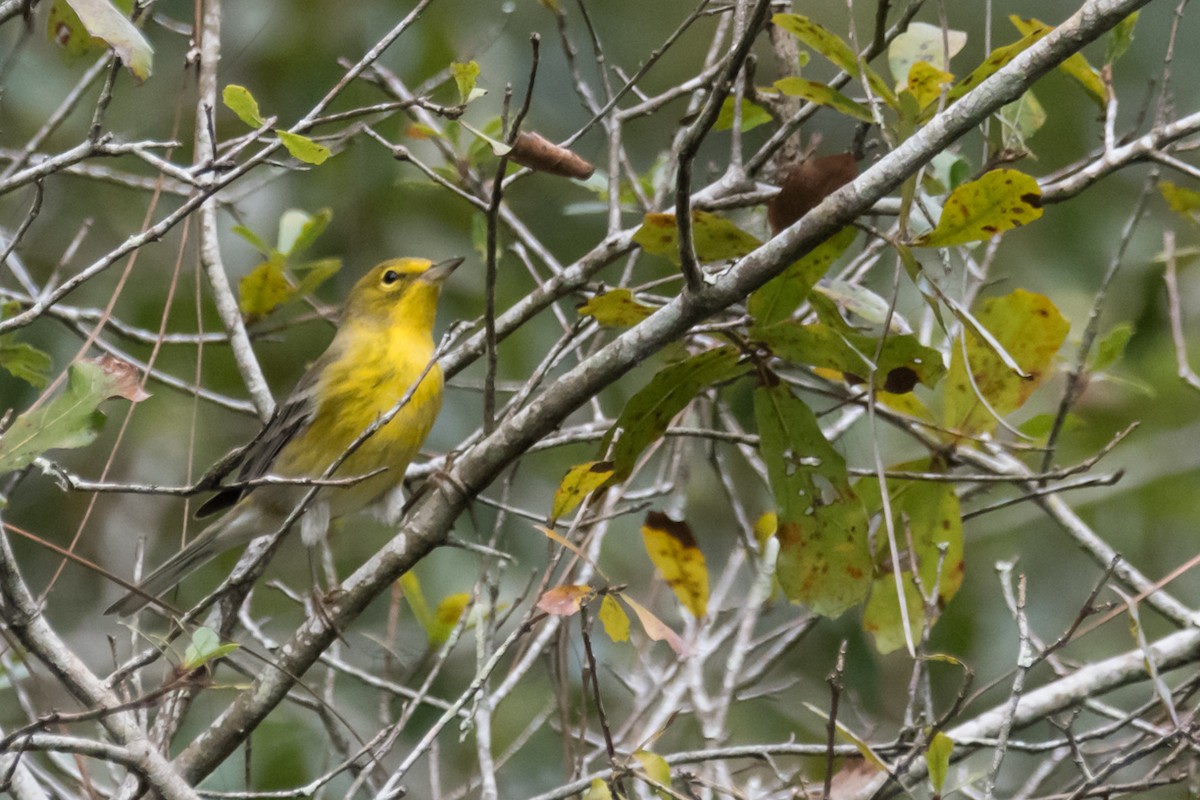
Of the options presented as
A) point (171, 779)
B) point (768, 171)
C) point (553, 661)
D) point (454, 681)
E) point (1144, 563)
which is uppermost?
point (768, 171)

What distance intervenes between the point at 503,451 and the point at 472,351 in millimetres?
1250

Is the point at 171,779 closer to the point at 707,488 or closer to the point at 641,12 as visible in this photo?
the point at 707,488

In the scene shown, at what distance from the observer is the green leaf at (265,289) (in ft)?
16.1

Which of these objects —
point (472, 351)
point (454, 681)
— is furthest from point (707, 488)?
point (472, 351)

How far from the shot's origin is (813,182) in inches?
130

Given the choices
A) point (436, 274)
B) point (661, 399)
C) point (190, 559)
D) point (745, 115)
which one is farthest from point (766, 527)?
point (190, 559)

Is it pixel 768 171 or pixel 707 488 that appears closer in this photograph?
pixel 768 171

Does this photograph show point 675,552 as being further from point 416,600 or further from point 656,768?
point 416,600

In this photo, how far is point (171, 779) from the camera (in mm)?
2902

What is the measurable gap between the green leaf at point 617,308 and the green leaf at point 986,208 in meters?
0.74

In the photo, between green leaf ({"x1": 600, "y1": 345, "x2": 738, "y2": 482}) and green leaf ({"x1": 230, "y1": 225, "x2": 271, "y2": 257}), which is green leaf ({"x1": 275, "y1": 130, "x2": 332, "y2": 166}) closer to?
green leaf ({"x1": 600, "y1": 345, "x2": 738, "y2": 482})

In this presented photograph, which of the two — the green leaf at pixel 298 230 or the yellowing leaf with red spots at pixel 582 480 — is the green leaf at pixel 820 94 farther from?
the green leaf at pixel 298 230

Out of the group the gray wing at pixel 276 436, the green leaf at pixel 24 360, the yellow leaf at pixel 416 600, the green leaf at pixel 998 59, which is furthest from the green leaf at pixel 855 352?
the gray wing at pixel 276 436

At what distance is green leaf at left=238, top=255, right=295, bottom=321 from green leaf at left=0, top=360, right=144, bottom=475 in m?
2.06
